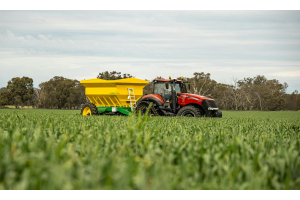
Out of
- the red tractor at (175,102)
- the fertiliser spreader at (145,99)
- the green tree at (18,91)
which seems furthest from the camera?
the green tree at (18,91)

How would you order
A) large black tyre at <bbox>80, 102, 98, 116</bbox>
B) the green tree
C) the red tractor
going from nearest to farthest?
the red tractor, large black tyre at <bbox>80, 102, 98, 116</bbox>, the green tree

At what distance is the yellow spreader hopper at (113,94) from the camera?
13484 mm

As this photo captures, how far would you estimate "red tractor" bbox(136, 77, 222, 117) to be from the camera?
12.2 m

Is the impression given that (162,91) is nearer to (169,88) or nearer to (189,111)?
(169,88)

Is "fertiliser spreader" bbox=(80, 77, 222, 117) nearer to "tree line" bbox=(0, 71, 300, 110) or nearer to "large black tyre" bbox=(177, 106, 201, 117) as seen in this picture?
"large black tyre" bbox=(177, 106, 201, 117)

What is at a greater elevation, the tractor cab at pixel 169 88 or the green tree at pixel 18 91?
the green tree at pixel 18 91

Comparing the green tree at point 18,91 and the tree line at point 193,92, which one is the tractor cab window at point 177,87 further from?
the green tree at point 18,91

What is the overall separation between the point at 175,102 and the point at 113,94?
3409 mm

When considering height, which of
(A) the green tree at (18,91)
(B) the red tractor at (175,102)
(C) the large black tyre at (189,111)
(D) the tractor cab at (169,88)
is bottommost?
(C) the large black tyre at (189,111)

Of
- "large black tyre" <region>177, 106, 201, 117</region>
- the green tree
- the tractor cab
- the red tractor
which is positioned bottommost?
"large black tyre" <region>177, 106, 201, 117</region>

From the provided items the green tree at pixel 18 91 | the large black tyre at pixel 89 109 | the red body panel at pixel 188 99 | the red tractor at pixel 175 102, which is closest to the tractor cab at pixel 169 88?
the red tractor at pixel 175 102

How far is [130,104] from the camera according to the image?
44.8 feet

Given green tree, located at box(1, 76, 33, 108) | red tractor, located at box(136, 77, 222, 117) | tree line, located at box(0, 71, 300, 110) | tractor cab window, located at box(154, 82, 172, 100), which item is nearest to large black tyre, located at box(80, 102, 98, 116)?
red tractor, located at box(136, 77, 222, 117)

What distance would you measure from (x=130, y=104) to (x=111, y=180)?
11951 mm
